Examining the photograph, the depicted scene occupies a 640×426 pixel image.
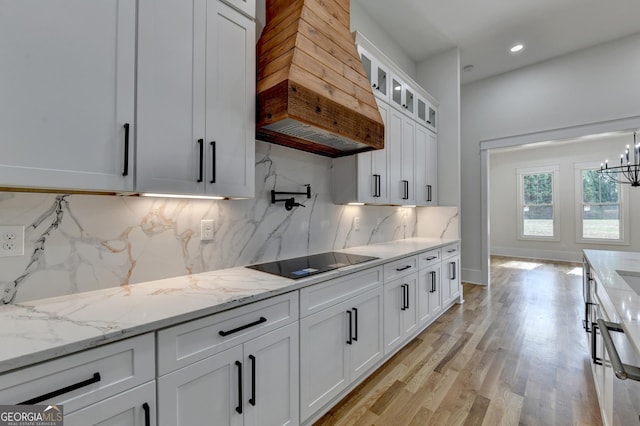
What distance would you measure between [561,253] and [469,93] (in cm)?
498

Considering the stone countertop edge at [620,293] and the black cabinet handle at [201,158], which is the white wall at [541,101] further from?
the black cabinet handle at [201,158]

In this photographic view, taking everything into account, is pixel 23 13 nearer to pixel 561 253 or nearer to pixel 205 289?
pixel 205 289

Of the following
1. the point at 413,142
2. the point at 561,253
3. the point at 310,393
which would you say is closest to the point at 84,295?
the point at 310,393

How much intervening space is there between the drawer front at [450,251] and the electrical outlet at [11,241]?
3.47m

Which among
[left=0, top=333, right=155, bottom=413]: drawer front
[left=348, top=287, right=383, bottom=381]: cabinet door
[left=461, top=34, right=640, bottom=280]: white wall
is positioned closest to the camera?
[left=0, top=333, right=155, bottom=413]: drawer front

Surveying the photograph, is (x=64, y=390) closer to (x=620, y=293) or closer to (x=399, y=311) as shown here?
(x=399, y=311)

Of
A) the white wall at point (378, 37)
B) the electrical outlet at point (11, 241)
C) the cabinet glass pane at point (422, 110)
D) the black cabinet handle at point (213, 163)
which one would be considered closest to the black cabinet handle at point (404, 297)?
the black cabinet handle at point (213, 163)

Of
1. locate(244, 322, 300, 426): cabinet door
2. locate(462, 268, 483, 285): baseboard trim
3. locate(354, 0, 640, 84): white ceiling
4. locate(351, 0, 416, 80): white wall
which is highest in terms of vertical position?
locate(354, 0, 640, 84): white ceiling

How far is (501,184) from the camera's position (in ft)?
25.9

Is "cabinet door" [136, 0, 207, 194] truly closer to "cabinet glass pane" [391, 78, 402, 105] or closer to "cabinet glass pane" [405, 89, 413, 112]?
"cabinet glass pane" [391, 78, 402, 105]

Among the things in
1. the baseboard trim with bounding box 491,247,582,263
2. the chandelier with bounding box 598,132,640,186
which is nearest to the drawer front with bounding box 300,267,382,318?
the chandelier with bounding box 598,132,640,186

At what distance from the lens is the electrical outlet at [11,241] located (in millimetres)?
1120

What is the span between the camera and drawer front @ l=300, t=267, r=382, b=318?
1569 millimetres

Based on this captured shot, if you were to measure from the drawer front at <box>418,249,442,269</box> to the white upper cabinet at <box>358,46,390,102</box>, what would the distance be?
1655mm
